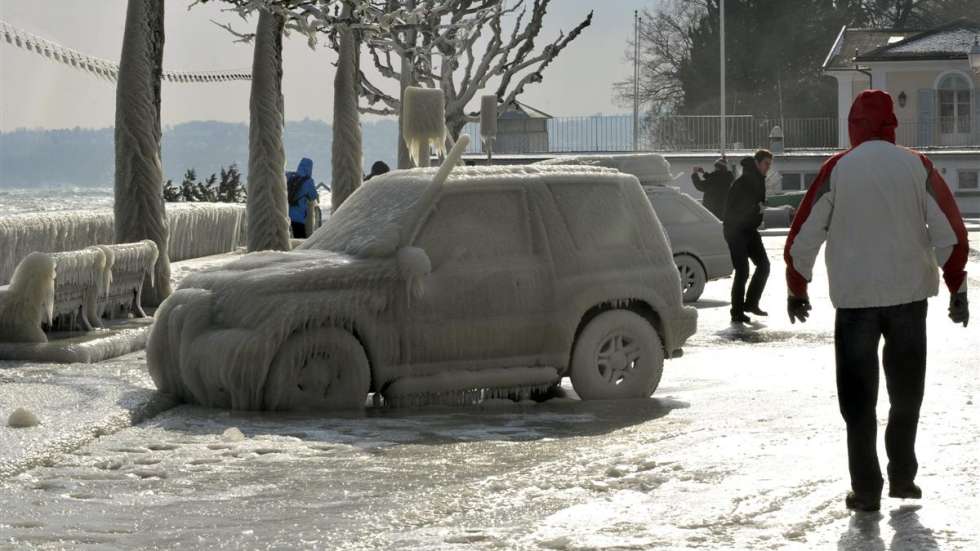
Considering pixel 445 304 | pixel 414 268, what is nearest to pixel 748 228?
pixel 445 304

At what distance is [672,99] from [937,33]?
23987 mm

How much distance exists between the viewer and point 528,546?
7.27 metres

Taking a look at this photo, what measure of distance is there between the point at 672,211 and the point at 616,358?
36.9ft

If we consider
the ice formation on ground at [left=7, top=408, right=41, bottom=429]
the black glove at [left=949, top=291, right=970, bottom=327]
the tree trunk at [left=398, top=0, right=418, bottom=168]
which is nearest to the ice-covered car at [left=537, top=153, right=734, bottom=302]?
the ice formation on ground at [left=7, top=408, right=41, bottom=429]

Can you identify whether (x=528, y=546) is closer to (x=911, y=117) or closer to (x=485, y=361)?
(x=485, y=361)

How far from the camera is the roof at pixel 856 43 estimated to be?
243ft

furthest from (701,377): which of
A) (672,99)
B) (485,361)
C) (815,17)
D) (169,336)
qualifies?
(672,99)

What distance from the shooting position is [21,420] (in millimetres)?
10570

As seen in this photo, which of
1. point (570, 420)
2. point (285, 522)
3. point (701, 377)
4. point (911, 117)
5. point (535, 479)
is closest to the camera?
point (285, 522)

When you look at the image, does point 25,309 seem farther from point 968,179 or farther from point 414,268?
point 968,179

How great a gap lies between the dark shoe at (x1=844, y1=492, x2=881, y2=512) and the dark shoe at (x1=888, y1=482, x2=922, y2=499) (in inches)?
7.4

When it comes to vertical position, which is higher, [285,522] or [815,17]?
[815,17]

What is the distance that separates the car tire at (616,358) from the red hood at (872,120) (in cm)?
423

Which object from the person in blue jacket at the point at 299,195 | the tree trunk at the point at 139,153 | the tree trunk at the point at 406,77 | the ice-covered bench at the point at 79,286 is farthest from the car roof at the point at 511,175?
the tree trunk at the point at 406,77
